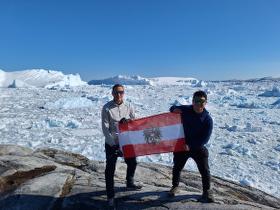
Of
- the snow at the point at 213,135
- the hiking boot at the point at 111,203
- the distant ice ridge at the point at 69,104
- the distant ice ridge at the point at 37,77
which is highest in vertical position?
the distant ice ridge at the point at 37,77

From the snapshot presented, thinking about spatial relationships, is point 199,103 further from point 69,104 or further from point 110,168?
point 69,104

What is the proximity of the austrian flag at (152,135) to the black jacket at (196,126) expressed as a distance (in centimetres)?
16

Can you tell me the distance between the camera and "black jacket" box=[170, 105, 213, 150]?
4586 mm

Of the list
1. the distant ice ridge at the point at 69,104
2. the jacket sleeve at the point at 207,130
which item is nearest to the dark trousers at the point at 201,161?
the jacket sleeve at the point at 207,130

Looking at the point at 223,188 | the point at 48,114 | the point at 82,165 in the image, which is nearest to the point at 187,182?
the point at 223,188

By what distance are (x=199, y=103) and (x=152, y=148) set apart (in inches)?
37.1

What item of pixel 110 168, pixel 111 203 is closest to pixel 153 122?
pixel 110 168

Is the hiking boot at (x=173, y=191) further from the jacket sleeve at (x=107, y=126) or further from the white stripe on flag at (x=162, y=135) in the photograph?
the jacket sleeve at (x=107, y=126)

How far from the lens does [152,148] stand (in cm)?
515

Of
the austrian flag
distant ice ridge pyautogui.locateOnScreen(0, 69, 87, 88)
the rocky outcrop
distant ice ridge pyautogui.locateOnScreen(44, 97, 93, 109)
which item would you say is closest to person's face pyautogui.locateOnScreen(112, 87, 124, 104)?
the austrian flag

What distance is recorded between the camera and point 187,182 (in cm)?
654

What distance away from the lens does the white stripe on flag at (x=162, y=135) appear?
4.88 m

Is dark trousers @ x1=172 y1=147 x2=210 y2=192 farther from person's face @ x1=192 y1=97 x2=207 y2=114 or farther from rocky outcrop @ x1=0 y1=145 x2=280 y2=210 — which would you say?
person's face @ x1=192 y1=97 x2=207 y2=114

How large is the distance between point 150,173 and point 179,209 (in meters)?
1.95
